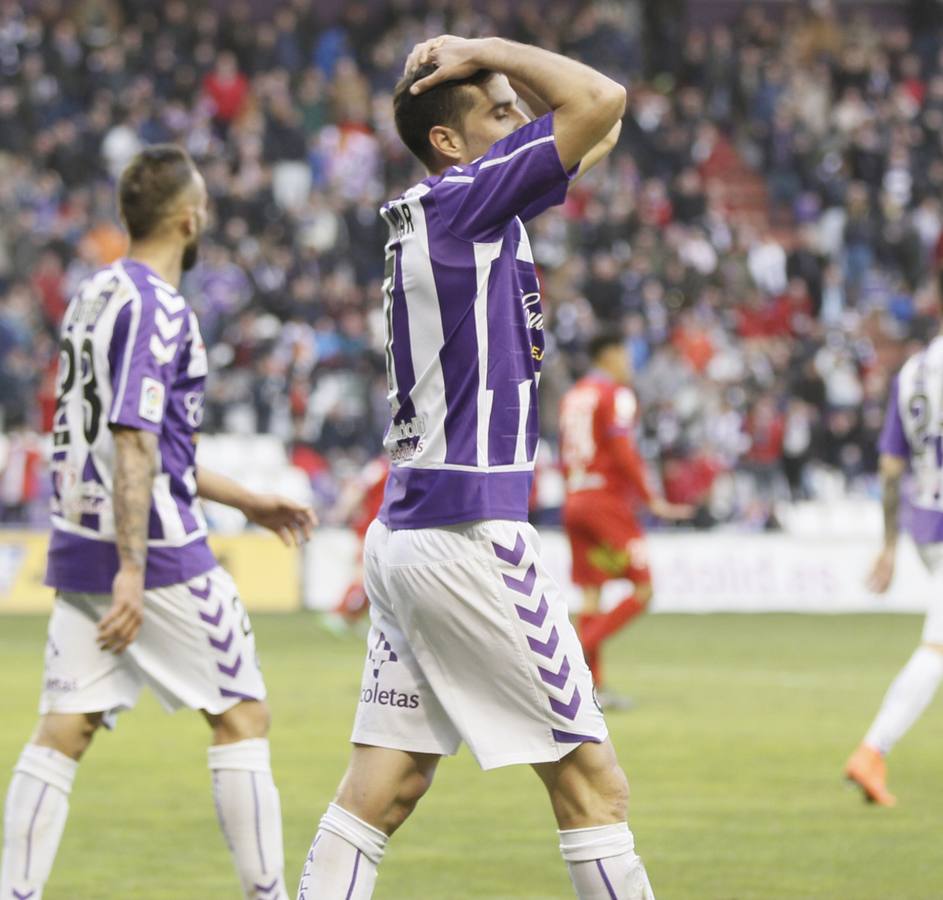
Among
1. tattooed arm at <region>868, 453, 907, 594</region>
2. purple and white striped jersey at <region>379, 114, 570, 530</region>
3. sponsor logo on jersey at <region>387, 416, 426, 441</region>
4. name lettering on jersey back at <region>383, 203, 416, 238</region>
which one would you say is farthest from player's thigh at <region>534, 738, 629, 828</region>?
tattooed arm at <region>868, 453, 907, 594</region>

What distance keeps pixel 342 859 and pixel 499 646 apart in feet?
1.95

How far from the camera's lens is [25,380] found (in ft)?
71.7

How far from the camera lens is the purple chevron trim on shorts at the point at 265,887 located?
530 cm

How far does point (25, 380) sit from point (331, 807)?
59.9ft

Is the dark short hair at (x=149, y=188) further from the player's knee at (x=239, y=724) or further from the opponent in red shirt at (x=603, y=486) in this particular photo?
the opponent in red shirt at (x=603, y=486)

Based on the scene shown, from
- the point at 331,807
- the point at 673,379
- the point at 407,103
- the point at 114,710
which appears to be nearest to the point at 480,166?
the point at 407,103

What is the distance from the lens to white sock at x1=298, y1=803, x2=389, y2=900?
4.23 m

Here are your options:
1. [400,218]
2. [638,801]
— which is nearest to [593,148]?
[400,218]

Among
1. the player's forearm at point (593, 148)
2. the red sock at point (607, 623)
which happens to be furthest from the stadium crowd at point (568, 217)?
the player's forearm at point (593, 148)

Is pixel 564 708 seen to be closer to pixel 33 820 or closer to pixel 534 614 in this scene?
pixel 534 614

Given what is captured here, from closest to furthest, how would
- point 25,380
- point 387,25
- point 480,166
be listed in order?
1. point 480,166
2. point 25,380
3. point 387,25

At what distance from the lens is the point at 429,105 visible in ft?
14.1

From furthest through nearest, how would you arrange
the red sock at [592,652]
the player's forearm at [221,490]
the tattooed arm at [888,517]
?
the red sock at [592,652] → the tattooed arm at [888,517] → the player's forearm at [221,490]

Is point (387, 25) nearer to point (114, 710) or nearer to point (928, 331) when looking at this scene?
point (928, 331)
